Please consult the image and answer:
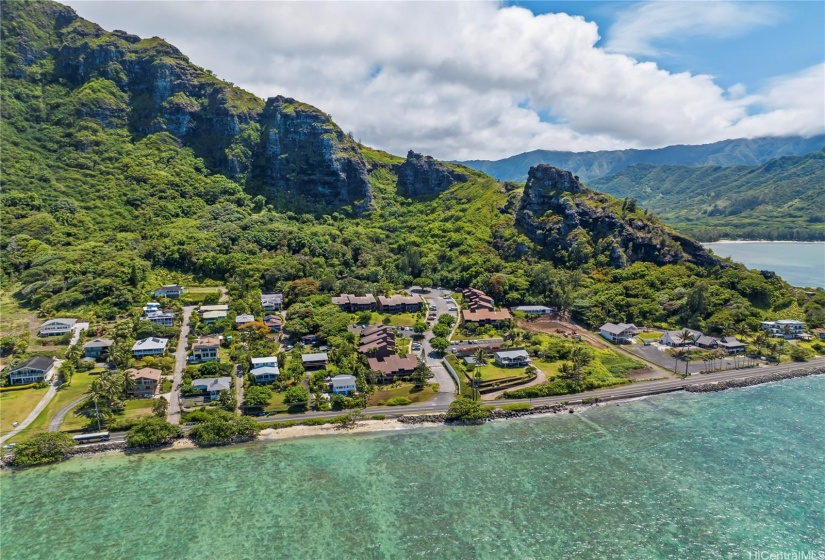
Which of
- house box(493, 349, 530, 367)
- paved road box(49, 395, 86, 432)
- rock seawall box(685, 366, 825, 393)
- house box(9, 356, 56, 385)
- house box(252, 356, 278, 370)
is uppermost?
house box(9, 356, 56, 385)

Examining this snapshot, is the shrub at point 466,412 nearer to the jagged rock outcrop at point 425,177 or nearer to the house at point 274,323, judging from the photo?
the house at point 274,323

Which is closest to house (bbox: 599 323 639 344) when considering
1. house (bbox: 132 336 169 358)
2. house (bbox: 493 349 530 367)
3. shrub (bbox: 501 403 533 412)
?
house (bbox: 493 349 530 367)

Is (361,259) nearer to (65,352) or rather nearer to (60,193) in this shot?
(65,352)

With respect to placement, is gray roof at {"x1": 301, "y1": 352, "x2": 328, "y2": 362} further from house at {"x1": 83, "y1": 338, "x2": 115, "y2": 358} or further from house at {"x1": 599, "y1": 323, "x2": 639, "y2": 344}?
house at {"x1": 599, "y1": 323, "x2": 639, "y2": 344}

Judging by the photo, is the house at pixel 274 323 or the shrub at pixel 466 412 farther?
the house at pixel 274 323

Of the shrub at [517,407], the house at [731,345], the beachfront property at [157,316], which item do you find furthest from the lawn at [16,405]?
the house at [731,345]
